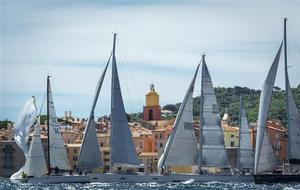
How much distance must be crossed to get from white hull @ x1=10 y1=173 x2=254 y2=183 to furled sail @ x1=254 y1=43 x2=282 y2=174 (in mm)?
2500

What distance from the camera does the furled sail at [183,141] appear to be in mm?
74062

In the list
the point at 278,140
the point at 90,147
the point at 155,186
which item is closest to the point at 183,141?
the point at 155,186

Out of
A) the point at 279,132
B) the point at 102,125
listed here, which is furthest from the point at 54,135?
the point at 102,125

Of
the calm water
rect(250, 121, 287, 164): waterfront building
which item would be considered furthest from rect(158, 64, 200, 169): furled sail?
rect(250, 121, 287, 164): waterfront building

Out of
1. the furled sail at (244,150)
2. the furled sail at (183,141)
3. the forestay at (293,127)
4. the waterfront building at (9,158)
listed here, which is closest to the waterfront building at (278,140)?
the waterfront building at (9,158)

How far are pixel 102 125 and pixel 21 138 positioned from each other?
51.4 meters

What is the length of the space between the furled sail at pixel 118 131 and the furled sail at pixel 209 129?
5.16 metres

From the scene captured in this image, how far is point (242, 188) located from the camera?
223 ft

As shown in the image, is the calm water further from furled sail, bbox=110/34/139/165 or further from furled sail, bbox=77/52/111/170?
furled sail, bbox=110/34/139/165

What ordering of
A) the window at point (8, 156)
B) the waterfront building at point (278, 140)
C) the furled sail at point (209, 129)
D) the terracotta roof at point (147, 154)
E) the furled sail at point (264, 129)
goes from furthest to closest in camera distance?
1. the window at point (8, 156)
2. the waterfront building at point (278, 140)
3. the terracotta roof at point (147, 154)
4. the furled sail at point (209, 129)
5. the furled sail at point (264, 129)

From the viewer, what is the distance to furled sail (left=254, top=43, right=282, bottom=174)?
234 feet

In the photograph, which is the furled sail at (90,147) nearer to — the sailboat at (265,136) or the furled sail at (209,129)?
the furled sail at (209,129)

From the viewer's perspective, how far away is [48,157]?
77.9 meters

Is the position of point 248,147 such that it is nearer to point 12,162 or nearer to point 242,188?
point 242,188
